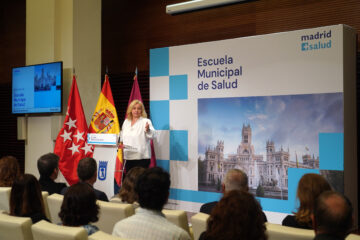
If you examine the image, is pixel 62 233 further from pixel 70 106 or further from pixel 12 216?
pixel 70 106

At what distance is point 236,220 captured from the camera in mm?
1658

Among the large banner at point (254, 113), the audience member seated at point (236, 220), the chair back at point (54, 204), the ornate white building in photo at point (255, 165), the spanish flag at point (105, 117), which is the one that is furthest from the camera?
the spanish flag at point (105, 117)

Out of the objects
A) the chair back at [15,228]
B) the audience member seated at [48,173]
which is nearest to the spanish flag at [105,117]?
the audience member seated at [48,173]

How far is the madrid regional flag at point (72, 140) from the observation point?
238 inches

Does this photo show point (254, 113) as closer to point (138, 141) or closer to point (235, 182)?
point (138, 141)

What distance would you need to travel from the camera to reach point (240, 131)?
5117mm

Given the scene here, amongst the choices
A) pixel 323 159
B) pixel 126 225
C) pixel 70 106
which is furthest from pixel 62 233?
pixel 70 106

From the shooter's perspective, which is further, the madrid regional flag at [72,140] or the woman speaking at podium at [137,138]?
the madrid regional flag at [72,140]

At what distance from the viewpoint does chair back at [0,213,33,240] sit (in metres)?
2.30

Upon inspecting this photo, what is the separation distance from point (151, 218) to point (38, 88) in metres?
5.07

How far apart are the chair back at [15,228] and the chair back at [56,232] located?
18 cm

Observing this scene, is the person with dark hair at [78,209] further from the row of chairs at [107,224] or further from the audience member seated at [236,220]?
the audience member seated at [236,220]

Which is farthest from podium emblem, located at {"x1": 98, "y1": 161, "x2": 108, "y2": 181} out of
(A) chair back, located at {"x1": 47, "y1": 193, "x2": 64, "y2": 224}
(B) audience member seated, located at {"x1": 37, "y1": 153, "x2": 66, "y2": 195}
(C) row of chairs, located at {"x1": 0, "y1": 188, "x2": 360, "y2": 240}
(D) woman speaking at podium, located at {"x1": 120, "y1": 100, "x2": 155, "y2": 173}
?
(A) chair back, located at {"x1": 47, "y1": 193, "x2": 64, "y2": 224}

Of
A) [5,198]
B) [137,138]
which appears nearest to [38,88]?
[137,138]
